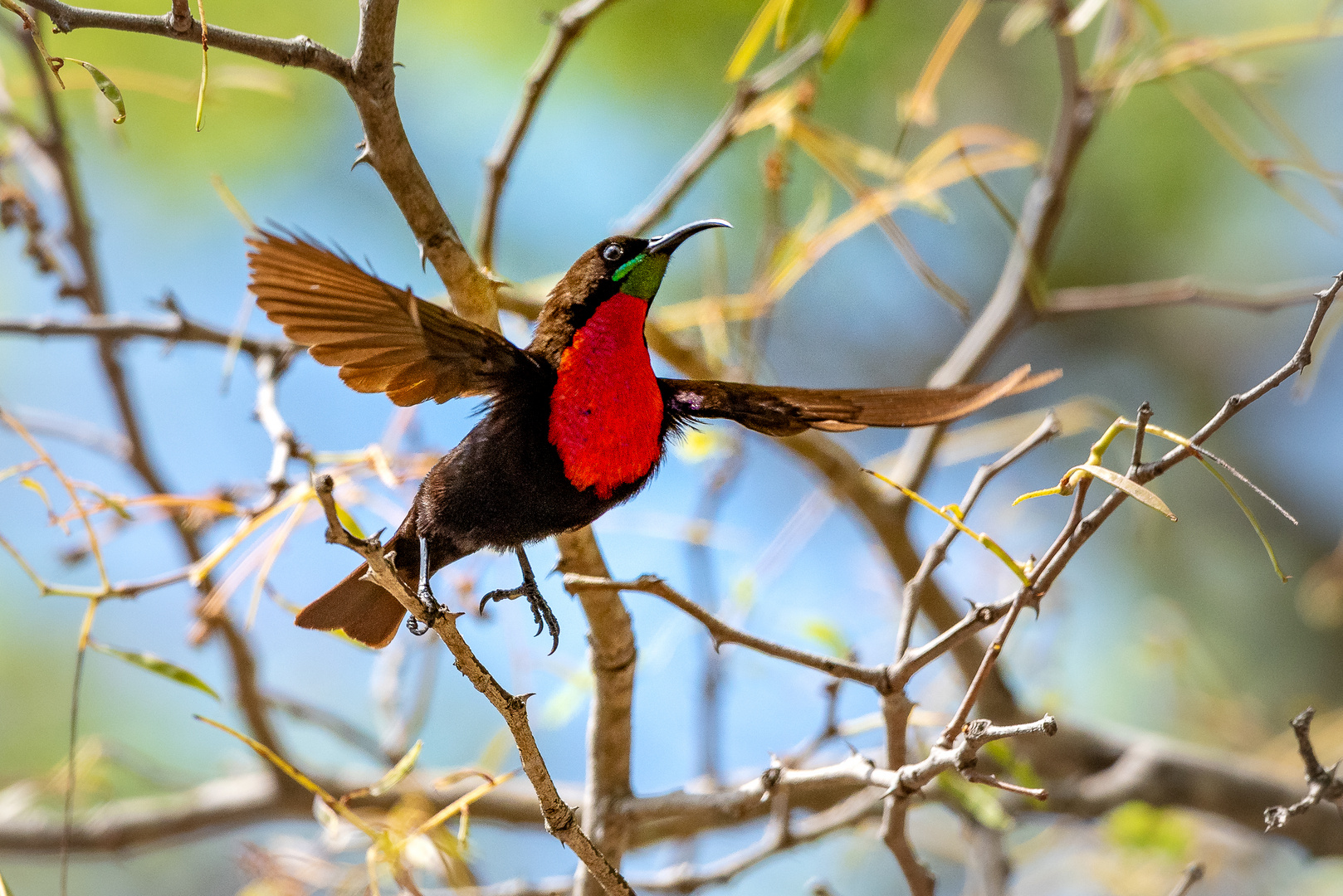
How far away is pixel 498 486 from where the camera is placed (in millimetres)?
1137

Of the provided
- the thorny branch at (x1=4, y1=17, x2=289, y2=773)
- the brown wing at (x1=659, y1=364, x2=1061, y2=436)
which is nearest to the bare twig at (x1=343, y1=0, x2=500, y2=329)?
the brown wing at (x1=659, y1=364, x2=1061, y2=436)

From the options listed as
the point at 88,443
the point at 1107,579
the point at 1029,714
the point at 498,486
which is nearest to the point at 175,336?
the point at 88,443

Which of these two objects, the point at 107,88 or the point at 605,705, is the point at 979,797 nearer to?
the point at 605,705

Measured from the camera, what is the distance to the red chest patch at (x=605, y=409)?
1.12 m

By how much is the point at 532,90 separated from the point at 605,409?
1.93 feet

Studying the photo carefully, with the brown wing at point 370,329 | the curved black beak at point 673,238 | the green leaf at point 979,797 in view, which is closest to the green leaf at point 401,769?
the brown wing at point 370,329

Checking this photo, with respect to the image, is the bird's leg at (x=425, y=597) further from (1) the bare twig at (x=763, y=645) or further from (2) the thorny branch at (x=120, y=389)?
(2) the thorny branch at (x=120, y=389)

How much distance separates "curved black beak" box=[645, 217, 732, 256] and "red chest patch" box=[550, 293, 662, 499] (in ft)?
0.36

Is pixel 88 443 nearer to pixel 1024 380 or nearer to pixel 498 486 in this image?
pixel 498 486

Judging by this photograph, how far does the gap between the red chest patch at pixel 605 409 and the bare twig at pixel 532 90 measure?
401 mm

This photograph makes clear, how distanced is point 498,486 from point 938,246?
2751 millimetres

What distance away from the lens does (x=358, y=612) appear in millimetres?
1295

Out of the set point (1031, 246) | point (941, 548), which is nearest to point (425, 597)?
point (941, 548)

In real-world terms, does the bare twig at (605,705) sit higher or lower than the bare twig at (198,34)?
lower
